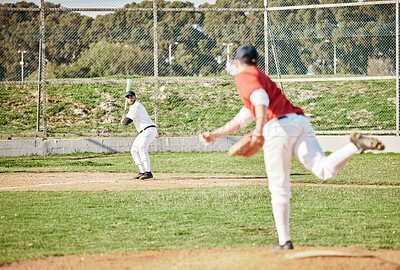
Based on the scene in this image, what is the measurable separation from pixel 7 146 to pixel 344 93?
14.3m

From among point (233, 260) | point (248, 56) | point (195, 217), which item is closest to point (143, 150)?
point (195, 217)

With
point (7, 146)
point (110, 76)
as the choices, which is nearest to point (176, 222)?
point (7, 146)

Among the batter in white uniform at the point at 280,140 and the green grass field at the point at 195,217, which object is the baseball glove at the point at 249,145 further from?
the green grass field at the point at 195,217

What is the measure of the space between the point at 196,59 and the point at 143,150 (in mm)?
9867

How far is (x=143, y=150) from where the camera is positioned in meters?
13.1

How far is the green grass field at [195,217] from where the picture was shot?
670cm

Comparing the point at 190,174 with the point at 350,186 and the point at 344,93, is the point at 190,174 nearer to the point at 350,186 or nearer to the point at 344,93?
the point at 350,186

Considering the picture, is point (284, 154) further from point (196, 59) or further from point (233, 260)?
point (196, 59)

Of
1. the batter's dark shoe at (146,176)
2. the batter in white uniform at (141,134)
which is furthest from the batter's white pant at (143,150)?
the batter's dark shoe at (146,176)

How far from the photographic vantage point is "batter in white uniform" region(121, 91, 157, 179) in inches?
511

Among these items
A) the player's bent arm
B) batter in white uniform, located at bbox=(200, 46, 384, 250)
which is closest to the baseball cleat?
batter in white uniform, located at bbox=(200, 46, 384, 250)

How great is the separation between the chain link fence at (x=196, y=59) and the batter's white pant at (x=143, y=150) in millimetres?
4327

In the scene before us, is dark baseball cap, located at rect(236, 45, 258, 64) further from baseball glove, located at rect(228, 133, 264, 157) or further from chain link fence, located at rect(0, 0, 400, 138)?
chain link fence, located at rect(0, 0, 400, 138)

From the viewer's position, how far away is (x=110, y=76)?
90.8ft
